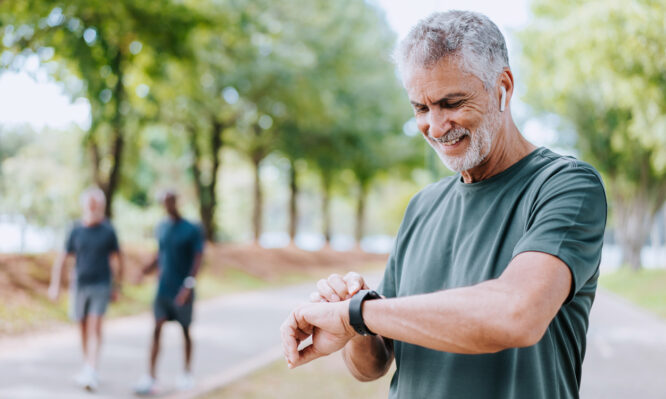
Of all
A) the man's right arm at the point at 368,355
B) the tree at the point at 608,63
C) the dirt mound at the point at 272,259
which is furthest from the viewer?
the dirt mound at the point at 272,259

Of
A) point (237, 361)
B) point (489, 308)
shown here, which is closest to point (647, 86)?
point (237, 361)

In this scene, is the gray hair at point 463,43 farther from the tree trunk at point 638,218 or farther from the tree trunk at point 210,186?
the tree trunk at point 638,218

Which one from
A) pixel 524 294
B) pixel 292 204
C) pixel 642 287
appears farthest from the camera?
pixel 292 204

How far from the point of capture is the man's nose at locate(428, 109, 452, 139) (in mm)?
1755

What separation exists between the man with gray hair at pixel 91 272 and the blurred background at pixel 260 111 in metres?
3.43

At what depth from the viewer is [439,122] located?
177 centimetres

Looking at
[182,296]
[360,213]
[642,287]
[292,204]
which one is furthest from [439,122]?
[360,213]

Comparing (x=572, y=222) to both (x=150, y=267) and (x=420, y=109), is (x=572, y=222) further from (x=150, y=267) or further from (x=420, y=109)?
(x=150, y=267)

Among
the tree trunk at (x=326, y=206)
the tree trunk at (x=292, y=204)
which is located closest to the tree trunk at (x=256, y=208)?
the tree trunk at (x=292, y=204)

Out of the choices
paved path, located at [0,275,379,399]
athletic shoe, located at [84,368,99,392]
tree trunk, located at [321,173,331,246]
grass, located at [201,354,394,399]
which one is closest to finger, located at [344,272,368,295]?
grass, located at [201,354,394,399]

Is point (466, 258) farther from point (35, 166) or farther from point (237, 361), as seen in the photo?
point (35, 166)

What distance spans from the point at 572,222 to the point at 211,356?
8.42 metres

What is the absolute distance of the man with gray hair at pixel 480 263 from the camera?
4.65ft

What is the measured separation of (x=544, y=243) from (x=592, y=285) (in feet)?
1.06
